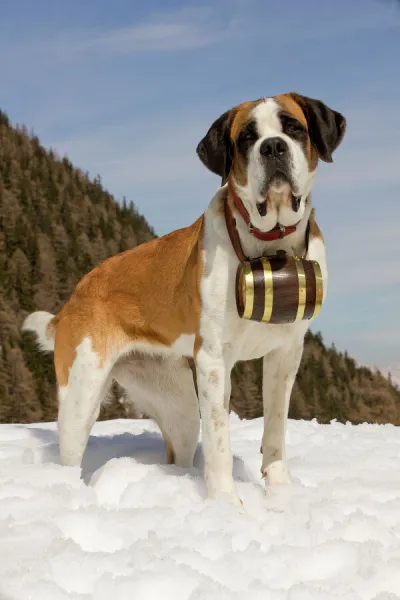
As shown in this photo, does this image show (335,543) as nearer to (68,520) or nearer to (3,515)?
(68,520)

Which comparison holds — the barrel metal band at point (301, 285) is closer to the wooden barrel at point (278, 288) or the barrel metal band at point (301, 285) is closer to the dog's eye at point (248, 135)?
the wooden barrel at point (278, 288)

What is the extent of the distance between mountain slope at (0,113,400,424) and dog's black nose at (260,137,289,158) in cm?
3793

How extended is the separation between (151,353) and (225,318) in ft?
2.77

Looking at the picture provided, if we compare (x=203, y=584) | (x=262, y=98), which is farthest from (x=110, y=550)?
(x=262, y=98)

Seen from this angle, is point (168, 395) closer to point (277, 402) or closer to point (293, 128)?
point (277, 402)

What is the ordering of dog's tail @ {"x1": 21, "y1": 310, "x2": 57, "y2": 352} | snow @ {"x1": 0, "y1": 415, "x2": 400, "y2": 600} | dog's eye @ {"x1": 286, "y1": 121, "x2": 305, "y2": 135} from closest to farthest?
Answer: snow @ {"x1": 0, "y1": 415, "x2": 400, "y2": 600}
dog's eye @ {"x1": 286, "y1": 121, "x2": 305, "y2": 135}
dog's tail @ {"x1": 21, "y1": 310, "x2": 57, "y2": 352}

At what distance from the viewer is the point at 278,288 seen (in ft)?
13.4

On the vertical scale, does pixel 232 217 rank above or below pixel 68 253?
below

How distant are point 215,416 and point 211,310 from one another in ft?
1.87

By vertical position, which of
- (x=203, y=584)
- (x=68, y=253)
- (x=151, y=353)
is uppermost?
(x=68, y=253)

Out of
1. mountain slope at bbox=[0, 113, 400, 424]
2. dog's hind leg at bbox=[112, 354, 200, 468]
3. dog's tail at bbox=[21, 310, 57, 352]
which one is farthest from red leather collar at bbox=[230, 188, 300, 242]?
mountain slope at bbox=[0, 113, 400, 424]

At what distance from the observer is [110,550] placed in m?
3.69

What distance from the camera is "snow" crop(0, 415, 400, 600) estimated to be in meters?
3.29

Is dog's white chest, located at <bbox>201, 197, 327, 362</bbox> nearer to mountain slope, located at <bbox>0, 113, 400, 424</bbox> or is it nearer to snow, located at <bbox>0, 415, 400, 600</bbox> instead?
snow, located at <bbox>0, 415, 400, 600</bbox>
